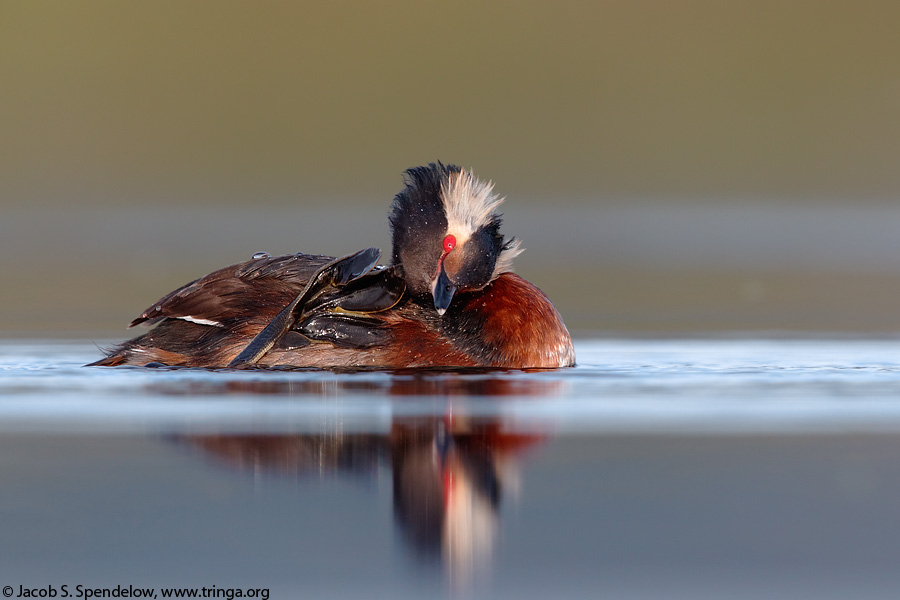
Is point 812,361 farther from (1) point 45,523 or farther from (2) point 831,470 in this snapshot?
(1) point 45,523

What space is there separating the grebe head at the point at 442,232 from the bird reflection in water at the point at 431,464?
224 cm

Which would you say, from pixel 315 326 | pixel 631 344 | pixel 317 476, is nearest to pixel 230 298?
pixel 315 326

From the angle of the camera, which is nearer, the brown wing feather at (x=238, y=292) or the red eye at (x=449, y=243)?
the brown wing feather at (x=238, y=292)

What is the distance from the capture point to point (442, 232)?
8.23m

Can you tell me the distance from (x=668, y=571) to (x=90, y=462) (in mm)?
2259

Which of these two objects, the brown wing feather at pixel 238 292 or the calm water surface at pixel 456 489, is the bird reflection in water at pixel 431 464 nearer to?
the calm water surface at pixel 456 489

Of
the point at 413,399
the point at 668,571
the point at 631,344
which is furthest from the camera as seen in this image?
the point at 631,344

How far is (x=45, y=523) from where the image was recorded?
366cm

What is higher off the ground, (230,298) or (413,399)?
(230,298)

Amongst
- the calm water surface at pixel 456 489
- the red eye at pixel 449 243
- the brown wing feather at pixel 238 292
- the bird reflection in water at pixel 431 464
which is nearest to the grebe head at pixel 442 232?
the red eye at pixel 449 243

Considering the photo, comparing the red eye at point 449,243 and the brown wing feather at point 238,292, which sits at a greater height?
the red eye at point 449,243

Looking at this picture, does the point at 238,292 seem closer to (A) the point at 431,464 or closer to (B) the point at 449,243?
(B) the point at 449,243

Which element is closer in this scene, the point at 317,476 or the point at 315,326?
the point at 317,476

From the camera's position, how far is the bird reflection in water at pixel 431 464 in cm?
349
